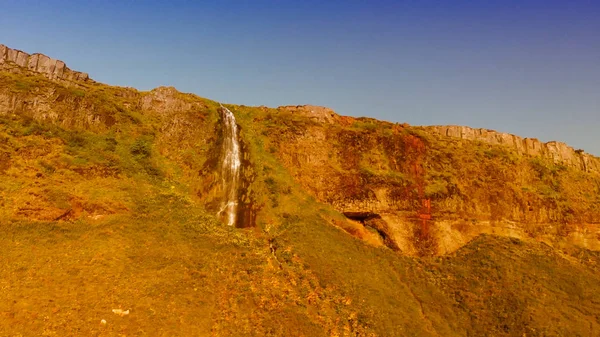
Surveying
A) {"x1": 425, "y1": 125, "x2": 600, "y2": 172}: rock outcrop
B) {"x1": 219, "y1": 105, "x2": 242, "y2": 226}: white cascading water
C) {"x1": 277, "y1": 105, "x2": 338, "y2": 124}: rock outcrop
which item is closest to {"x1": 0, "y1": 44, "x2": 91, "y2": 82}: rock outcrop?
{"x1": 219, "y1": 105, "x2": 242, "y2": 226}: white cascading water

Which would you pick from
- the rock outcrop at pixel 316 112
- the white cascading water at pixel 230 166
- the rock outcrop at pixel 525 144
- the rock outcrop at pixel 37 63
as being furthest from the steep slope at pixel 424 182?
the rock outcrop at pixel 37 63

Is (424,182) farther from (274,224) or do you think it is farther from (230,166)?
(230,166)

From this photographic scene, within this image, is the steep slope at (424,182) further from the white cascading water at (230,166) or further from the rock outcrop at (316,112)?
the white cascading water at (230,166)

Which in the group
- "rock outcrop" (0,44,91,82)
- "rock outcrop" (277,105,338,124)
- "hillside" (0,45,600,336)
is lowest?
"hillside" (0,45,600,336)

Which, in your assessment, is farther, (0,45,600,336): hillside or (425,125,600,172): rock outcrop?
(425,125,600,172): rock outcrop

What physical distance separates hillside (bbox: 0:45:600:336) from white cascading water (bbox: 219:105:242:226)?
49cm

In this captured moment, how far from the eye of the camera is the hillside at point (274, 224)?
17047mm

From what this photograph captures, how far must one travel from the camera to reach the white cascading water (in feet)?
84.3

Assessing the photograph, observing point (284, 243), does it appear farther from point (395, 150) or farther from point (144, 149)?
point (395, 150)

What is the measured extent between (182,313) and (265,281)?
469 centimetres

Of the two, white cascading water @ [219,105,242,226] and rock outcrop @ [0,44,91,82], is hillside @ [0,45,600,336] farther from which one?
white cascading water @ [219,105,242,226]

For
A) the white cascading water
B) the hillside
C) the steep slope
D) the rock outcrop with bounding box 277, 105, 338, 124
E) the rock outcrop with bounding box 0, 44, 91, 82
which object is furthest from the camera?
the rock outcrop with bounding box 277, 105, 338, 124

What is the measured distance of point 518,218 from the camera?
3109 centimetres

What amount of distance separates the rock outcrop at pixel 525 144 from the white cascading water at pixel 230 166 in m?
19.0
